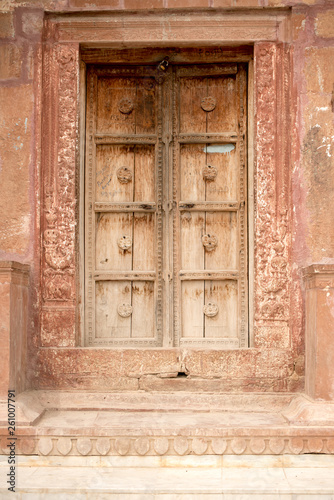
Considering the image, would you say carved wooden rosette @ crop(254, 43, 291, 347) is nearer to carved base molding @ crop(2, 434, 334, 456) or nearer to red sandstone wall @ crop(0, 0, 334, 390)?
red sandstone wall @ crop(0, 0, 334, 390)

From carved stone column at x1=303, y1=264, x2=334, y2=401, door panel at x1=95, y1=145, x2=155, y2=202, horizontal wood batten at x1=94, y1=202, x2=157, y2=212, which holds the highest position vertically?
door panel at x1=95, y1=145, x2=155, y2=202

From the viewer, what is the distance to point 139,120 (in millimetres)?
4984

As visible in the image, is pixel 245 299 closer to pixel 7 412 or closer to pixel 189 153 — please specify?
pixel 189 153

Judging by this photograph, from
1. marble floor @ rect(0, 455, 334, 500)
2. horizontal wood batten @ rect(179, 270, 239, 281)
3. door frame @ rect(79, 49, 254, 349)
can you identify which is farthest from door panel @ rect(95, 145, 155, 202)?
marble floor @ rect(0, 455, 334, 500)

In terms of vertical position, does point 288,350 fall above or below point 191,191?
below

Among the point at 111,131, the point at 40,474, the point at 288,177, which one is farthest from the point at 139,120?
the point at 40,474

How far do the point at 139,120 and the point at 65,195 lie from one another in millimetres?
925

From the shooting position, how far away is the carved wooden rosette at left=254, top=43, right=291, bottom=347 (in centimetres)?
454

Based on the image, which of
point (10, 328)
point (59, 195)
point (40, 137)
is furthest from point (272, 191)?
point (10, 328)

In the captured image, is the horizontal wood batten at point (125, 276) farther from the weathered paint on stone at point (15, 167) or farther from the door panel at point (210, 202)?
the weathered paint on stone at point (15, 167)

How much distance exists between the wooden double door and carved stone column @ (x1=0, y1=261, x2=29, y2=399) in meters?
0.74

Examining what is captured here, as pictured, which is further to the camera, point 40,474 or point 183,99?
point 183,99

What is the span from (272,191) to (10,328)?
2181 mm

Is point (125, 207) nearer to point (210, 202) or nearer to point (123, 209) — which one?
point (123, 209)
